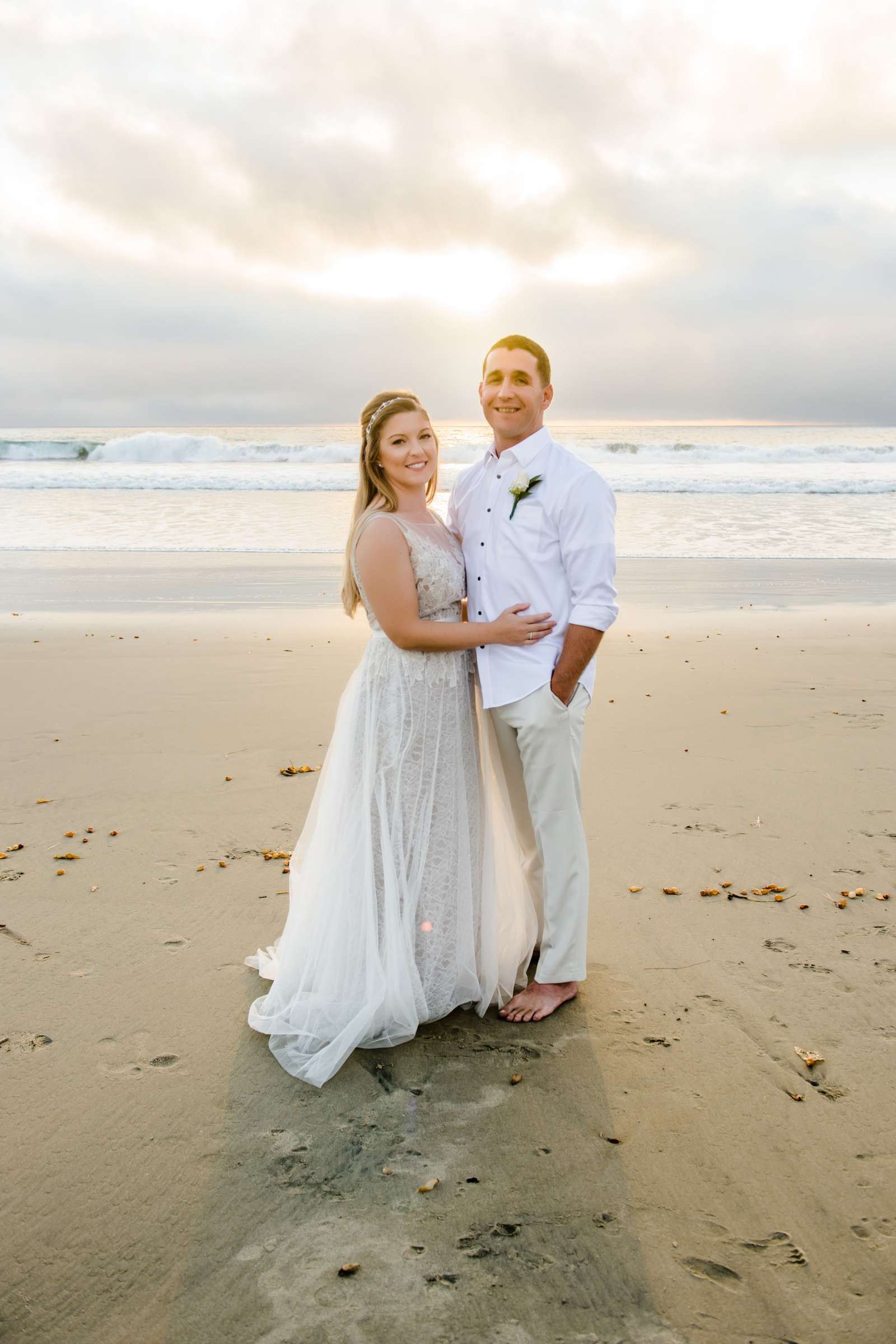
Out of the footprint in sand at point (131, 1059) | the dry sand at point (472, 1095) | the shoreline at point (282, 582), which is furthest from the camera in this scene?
the shoreline at point (282, 582)

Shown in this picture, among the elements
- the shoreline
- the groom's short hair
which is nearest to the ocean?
the shoreline

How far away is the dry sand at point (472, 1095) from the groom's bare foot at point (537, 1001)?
7cm

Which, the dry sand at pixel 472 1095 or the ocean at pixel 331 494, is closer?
the dry sand at pixel 472 1095

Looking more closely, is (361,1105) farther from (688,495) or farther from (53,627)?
(688,495)

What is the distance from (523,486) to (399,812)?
1158mm

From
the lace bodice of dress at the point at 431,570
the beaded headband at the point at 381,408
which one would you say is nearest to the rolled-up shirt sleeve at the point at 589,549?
the lace bodice of dress at the point at 431,570

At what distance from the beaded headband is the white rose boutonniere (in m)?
0.43

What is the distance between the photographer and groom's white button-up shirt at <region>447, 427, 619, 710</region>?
3.26m

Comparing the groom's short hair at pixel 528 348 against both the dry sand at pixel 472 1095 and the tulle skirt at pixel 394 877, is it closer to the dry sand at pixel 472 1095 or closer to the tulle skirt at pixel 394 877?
the tulle skirt at pixel 394 877

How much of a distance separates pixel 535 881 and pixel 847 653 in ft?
18.4

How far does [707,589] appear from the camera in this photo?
38.4 feet

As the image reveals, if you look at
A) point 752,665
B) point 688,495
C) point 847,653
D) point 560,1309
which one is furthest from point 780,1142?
point 688,495

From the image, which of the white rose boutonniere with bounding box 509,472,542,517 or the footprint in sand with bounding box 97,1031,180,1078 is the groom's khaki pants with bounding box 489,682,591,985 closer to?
the white rose boutonniere with bounding box 509,472,542,517

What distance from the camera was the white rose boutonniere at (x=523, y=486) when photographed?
3287 millimetres
